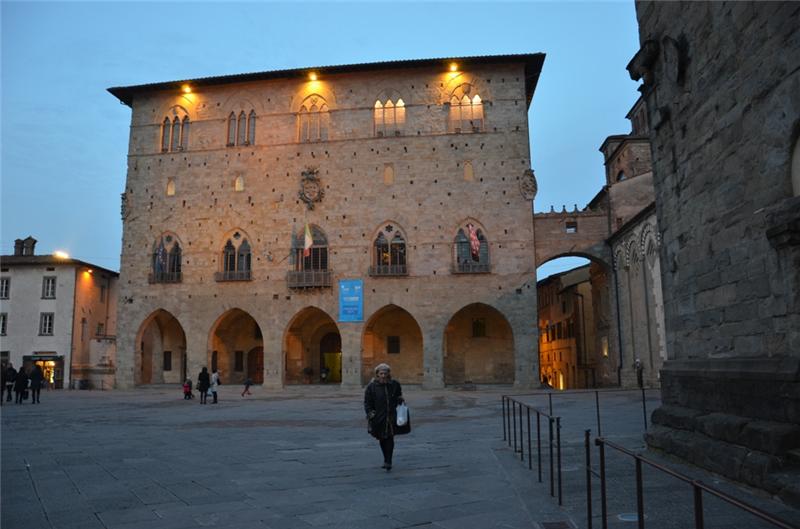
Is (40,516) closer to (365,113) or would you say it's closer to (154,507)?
(154,507)

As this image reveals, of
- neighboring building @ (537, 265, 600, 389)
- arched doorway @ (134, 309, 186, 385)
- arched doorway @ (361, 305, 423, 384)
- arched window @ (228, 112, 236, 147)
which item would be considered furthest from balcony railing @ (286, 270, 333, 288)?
neighboring building @ (537, 265, 600, 389)

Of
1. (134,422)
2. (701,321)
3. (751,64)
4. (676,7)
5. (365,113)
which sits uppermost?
(365,113)

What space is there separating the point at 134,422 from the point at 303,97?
22.6 m

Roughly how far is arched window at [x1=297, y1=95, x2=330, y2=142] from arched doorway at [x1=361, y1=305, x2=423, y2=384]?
34.1ft

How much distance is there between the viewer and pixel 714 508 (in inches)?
233

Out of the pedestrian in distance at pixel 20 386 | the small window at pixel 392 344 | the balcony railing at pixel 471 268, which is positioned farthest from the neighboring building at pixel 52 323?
the balcony railing at pixel 471 268

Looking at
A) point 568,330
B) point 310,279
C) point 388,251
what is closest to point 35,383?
point 310,279

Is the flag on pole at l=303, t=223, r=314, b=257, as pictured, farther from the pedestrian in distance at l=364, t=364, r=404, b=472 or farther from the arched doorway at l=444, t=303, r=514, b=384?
the pedestrian in distance at l=364, t=364, r=404, b=472

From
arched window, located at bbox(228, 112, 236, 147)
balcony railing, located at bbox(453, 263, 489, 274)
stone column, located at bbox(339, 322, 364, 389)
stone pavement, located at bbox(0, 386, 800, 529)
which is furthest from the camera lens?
A: arched window, located at bbox(228, 112, 236, 147)

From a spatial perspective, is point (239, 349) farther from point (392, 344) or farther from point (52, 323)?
point (52, 323)

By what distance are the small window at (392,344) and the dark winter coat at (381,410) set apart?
26173 millimetres

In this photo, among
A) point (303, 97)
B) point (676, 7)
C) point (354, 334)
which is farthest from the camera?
point (303, 97)

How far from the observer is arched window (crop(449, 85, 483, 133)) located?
32.5 metres

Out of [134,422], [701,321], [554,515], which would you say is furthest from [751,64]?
[134,422]
